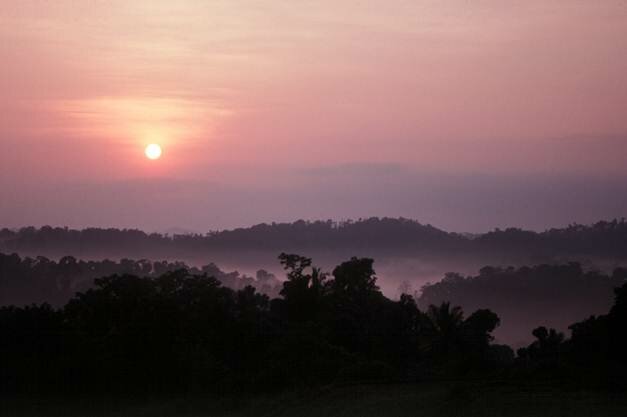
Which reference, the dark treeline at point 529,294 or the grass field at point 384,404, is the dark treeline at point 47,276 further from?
the grass field at point 384,404

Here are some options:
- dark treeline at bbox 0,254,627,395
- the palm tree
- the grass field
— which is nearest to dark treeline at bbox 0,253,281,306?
dark treeline at bbox 0,254,627,395

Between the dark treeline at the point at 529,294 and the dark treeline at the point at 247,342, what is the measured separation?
89689 mm

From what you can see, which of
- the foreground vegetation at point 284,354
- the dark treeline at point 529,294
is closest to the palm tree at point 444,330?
the foreground vegetation at point 284,354

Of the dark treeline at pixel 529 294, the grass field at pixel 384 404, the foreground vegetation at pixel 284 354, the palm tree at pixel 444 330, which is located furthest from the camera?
the dark treeline at pixel 529 294

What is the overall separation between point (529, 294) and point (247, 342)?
383 ft

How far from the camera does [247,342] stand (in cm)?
4888

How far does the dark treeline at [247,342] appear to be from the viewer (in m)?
39.8

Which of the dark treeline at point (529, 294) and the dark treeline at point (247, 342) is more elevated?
the dark treeline at point (529, 294)

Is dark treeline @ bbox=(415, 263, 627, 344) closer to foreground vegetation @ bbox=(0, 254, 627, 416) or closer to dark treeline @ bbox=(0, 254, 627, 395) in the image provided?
dark treeline @ bbox=(0, 254, 627, 395)

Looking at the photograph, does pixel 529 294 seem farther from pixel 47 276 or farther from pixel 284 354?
pixel 284 354

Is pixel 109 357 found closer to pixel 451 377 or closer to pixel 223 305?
pixel 223 305

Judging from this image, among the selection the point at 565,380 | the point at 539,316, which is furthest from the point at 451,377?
the point at 539,316

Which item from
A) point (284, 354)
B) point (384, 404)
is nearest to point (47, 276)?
point (284, 354)

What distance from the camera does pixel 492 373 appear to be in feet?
117
